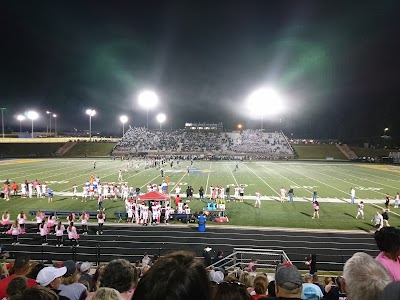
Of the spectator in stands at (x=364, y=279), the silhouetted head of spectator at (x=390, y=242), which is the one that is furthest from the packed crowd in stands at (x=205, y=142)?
the spectator in stands at (x=364, y=279)

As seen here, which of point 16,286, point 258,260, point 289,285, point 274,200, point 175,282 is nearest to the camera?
point 175,282

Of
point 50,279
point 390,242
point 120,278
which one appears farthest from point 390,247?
point 50,279

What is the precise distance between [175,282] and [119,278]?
191cm

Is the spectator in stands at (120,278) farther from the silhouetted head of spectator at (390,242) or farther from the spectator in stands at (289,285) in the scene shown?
the silhouetted head of spectator at (390,242)

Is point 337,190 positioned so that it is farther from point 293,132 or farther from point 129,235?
point 293,132

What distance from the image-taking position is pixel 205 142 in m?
83.8

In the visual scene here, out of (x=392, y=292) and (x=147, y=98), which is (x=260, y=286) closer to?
(x=392, y=292)

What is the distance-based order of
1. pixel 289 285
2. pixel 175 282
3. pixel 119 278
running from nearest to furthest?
1. pixel 175 282
2. pixel 289 285
3. pixel 119 278

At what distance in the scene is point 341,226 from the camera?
17.6 m

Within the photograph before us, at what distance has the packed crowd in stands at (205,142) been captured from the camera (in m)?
77.2

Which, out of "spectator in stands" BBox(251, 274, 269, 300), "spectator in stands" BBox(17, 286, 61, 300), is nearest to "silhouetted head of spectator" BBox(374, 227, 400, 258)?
"spectator in stands" BBox(251, 274, 269, 300)

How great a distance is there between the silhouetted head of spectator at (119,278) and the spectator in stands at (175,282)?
1.77 m

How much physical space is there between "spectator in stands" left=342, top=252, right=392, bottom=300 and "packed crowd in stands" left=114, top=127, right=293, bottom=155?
2876 inches

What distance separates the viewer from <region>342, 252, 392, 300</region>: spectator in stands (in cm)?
221
